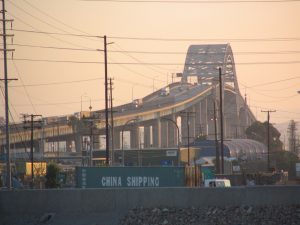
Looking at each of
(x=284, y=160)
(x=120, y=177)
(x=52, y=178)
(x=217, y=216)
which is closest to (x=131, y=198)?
(x=217, y=216)

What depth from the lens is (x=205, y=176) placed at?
6875 centimetres

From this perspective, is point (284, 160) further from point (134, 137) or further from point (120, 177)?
point (120, 177)

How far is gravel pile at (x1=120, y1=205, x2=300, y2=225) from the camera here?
1559 inches

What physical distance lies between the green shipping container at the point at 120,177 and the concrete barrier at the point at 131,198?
39.3 feet

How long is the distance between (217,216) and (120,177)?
16.2 meters

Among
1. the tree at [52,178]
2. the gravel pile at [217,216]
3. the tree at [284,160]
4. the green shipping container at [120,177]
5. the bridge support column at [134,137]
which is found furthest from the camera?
the bridge support column at [134,137]

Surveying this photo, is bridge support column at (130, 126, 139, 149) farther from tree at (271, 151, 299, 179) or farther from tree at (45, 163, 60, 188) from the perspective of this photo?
tree at (45, 163, 60, 188)

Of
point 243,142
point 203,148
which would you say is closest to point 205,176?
point 203,148

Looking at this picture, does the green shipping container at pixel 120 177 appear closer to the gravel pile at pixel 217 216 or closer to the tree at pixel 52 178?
the tree at pixel 52 178

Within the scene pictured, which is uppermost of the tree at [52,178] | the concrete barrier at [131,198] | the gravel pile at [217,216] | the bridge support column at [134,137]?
the bridge support column at [134,137]

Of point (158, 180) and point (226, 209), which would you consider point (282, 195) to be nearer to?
point (226, 209)

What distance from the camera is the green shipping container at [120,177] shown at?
55.6 m

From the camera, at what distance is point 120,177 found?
183 ft

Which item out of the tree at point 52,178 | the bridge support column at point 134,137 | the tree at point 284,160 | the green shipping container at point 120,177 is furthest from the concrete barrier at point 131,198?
the bridge support column at point 134,137
